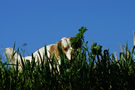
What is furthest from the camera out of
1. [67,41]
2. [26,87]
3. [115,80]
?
[67,41]

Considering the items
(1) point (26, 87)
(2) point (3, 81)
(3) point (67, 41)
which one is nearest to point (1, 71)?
(2) point (3, 81)

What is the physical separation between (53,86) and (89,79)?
449 millimetres

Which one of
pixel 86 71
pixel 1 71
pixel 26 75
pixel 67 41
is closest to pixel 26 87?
pixel 26 75

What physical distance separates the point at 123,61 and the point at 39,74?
52.3 inches

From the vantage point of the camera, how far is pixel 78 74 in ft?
10.7

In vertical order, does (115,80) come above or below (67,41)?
below

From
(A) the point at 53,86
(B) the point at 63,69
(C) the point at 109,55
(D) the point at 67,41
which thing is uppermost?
(D) the point at 67,41

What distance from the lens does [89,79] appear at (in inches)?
127

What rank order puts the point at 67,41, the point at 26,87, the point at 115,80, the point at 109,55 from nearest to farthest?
the point at 26,87
the point at 115,80
the point at 109,55
the point at 67,41

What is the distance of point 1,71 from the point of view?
343 cm

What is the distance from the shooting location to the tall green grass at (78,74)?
3.13 meters

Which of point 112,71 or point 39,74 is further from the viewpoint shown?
point 112,71

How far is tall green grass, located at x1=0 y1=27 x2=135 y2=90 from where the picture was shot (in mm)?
3133

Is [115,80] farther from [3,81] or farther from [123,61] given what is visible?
[3,81]
